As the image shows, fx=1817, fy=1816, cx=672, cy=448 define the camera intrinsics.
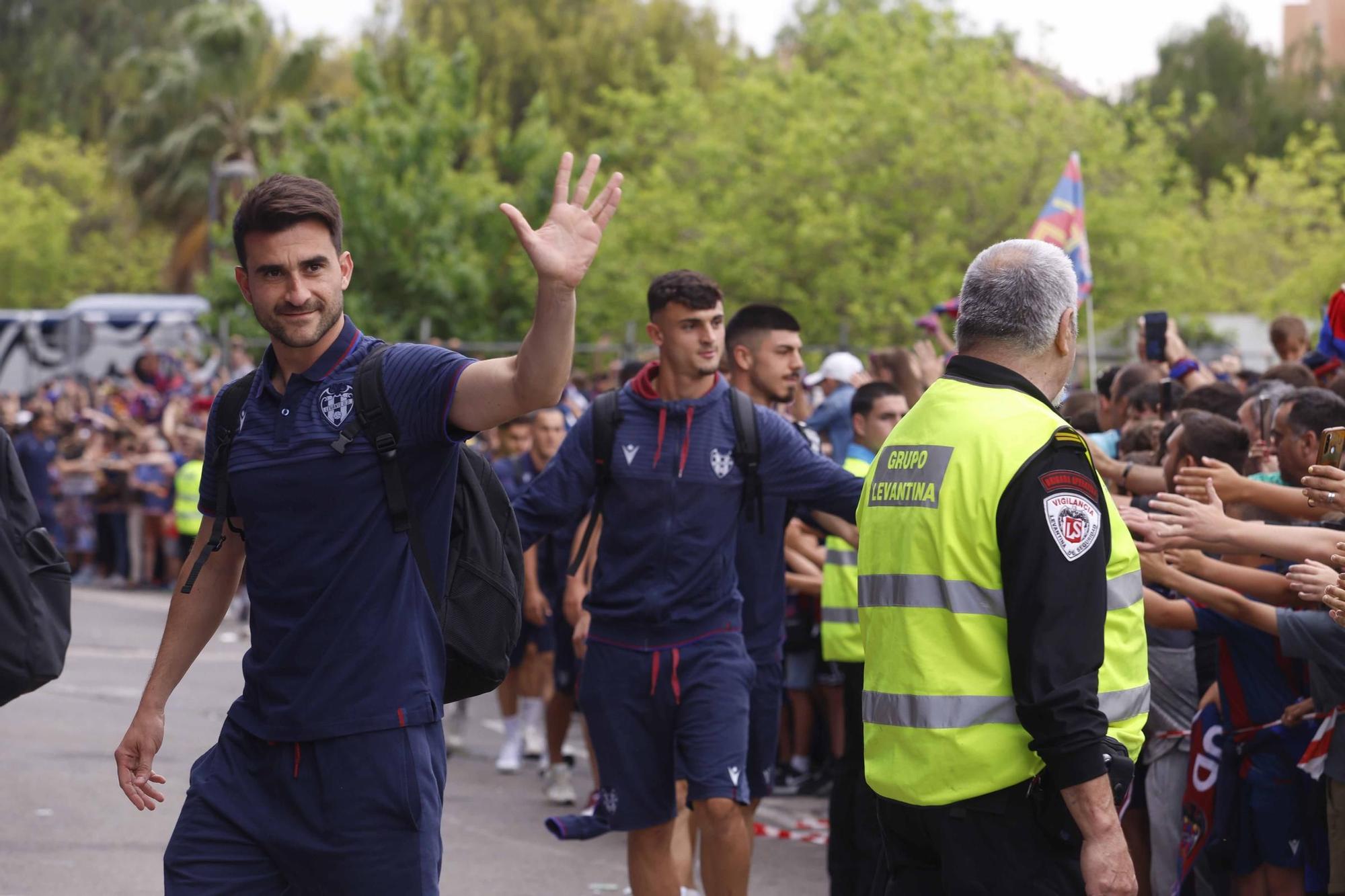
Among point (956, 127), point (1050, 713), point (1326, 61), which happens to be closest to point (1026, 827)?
point (1050, 713)

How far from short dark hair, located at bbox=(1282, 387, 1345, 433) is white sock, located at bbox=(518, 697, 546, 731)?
5727 mm

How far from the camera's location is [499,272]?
100 ft

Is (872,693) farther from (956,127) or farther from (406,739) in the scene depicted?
(956,127)

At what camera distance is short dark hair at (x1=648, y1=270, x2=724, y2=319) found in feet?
21.7

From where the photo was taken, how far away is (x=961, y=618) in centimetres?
376

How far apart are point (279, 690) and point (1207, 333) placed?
22619 millimetres

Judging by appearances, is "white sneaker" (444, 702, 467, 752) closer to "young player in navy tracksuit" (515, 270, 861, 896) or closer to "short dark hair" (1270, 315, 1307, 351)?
"young player in navy tracksuit" (515, 270, 861, 896)

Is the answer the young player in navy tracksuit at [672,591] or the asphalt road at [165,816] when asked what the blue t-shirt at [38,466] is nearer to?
the asphalt road at [165,816]

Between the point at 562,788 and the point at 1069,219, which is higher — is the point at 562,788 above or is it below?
below

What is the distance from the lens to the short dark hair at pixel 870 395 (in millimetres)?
8000

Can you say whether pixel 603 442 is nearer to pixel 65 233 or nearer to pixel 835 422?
pixel 835 422

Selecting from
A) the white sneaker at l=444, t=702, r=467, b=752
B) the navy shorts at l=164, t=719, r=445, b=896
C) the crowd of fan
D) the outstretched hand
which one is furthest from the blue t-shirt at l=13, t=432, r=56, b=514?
the outstretched hand

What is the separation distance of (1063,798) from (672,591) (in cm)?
265

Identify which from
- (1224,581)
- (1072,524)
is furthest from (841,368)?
(1072,524)
